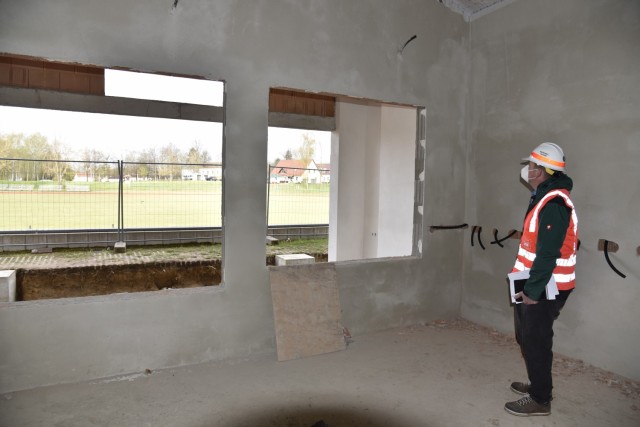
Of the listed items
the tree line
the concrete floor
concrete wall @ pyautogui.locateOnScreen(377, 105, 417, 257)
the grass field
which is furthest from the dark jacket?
the tree line

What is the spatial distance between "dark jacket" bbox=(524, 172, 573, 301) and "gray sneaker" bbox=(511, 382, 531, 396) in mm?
839

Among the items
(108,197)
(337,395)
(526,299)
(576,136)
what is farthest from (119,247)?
(576,136)

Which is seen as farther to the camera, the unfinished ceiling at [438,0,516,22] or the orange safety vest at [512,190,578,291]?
the unfinished ceiling at [438,0,516,22]

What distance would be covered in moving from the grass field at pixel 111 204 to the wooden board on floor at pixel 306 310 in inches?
159

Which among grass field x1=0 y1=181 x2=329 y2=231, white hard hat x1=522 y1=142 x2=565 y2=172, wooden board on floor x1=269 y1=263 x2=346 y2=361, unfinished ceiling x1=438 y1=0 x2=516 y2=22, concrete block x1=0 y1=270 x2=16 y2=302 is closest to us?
white hard hat x1=522 y1=142 x2=565 y2=172

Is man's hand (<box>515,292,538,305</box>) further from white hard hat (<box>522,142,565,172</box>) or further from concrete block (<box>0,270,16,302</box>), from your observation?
concrete block (<box>0,270,16,302</box>)

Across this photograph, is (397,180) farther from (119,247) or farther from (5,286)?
(5,286)

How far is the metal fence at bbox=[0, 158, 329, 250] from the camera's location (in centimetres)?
715

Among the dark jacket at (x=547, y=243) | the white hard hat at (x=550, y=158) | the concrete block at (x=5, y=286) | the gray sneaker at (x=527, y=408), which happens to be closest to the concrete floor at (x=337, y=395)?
the gray sneaker at (x=527, y=408)

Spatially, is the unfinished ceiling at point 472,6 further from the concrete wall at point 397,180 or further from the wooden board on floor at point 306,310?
the wooden board on floor at point 306,310

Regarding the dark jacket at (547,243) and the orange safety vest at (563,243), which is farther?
the orange safety vest at (563,243)

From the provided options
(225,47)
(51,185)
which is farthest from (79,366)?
(51,185)

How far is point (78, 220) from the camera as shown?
7648mm

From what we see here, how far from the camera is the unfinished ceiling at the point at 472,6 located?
4270mm
